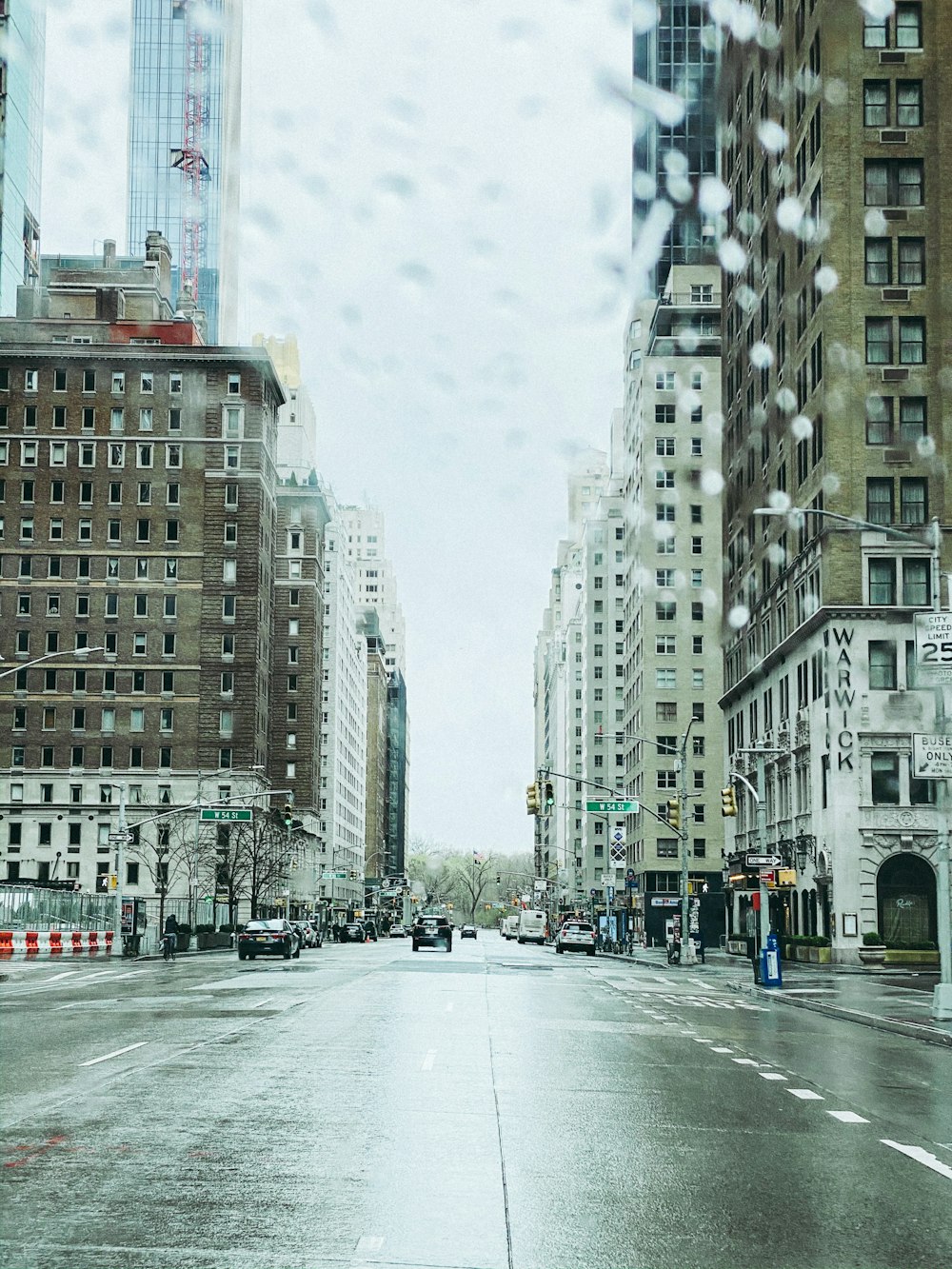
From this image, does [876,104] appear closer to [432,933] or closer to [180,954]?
[432,933]

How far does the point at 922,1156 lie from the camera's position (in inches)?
493

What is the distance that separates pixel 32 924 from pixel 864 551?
3804cm

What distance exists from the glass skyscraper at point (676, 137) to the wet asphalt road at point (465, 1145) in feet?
415

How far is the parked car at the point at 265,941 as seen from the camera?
200ft

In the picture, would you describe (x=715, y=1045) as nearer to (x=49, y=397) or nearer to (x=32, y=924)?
(x=32, y=924)

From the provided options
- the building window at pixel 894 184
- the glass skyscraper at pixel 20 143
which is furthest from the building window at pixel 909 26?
the glass skyscraper at pixel 20 143

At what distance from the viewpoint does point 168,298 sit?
130 metres

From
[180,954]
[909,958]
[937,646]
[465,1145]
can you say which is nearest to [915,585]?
[909,958]

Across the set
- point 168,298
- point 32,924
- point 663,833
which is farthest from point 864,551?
point 168,298

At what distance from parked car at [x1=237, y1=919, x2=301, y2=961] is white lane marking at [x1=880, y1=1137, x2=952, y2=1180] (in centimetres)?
4952

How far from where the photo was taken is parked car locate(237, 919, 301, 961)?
60.9m

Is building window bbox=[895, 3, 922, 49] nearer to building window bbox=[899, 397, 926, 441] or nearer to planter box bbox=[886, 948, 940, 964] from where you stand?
building window bbox=[899, 397, 926, 441]

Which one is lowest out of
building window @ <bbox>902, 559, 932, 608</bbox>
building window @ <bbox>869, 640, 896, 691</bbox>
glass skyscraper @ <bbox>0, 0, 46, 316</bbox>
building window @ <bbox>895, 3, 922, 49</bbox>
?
building window @ <bbox>869, 640, 896, 691</bbox>

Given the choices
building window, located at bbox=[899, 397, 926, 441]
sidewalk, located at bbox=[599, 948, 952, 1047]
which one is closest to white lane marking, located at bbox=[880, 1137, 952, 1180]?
sidewalk, located at bbox=[599, 948, 952, 1047]
